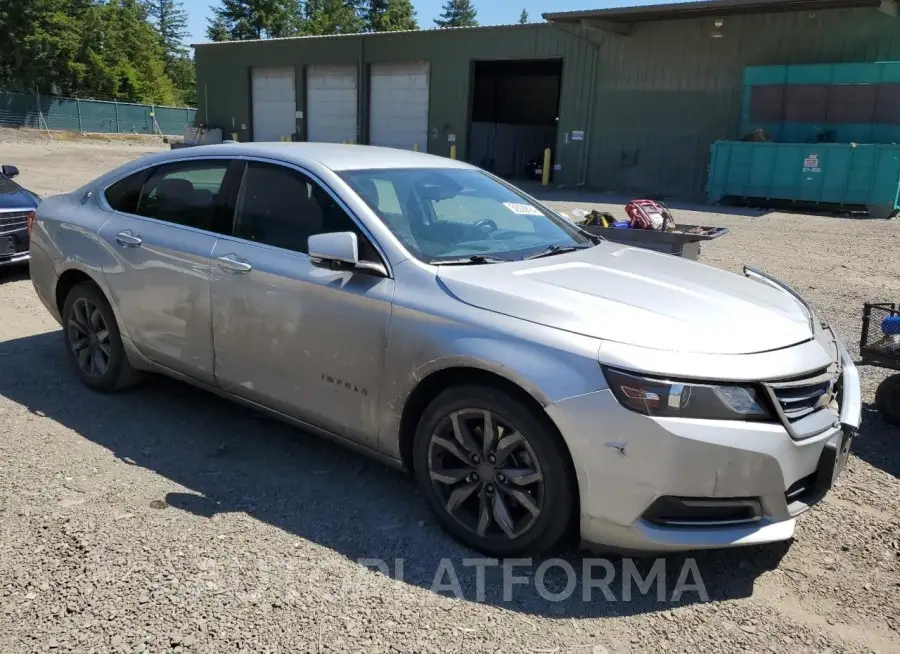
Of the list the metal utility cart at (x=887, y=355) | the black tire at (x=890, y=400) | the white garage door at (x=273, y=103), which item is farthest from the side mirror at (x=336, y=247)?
the white garage door at (x=273, y=103)

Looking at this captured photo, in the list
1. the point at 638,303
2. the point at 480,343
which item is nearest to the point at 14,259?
the point at 480,343

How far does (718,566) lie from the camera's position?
3.14 meters

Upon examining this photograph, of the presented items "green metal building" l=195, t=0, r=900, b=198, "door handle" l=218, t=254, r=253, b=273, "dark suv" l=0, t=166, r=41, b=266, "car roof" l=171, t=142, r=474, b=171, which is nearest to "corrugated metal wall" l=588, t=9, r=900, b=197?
"green metal building" l=195, t=0, r=900, b=198

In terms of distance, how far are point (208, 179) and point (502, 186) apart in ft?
5.60

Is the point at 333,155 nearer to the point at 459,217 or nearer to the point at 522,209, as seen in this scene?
the point at 459,217

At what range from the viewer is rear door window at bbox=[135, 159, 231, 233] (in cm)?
412

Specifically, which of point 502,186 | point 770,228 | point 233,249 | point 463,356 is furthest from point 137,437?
point 770,228

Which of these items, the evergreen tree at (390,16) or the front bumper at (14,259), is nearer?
the front bumper at (14,259)

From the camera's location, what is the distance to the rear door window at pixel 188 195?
13.5ft

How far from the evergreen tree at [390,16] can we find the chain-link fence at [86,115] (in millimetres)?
28130

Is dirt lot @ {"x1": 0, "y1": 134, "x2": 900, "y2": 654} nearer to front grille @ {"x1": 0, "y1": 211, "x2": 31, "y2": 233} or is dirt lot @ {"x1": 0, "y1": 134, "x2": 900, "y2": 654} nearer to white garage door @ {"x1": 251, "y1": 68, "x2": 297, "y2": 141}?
front grille @ {"x1": 0, "y1": 211, "x2": 31, "y2": 233}

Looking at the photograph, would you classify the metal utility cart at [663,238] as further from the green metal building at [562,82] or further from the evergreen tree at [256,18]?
the evergreen tree at [256,18]

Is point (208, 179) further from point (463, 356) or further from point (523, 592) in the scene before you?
point (523, 592)

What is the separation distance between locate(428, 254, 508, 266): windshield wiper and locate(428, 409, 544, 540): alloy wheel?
698 mm
